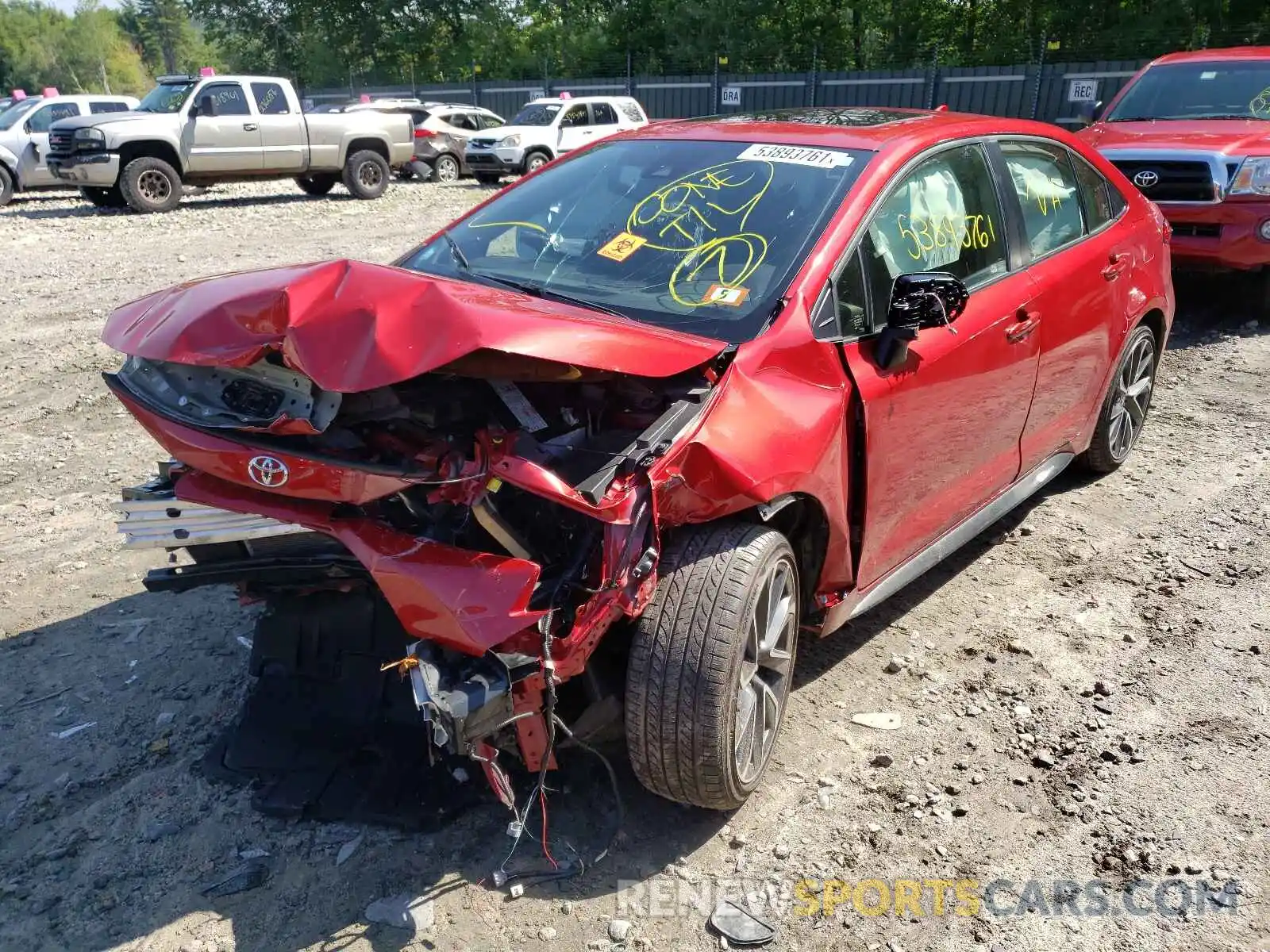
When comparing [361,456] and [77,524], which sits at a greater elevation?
[361,456]

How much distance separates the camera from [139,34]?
356 feet

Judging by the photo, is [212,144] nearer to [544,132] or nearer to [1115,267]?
[544,132]

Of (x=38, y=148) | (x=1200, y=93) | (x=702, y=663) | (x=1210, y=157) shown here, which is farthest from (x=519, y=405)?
(x=38, y=148)

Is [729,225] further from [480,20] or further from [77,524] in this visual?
[480,20]

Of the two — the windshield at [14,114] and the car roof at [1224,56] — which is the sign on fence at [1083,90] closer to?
the car roof at [1224,56]

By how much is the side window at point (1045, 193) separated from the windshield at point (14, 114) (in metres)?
18.1

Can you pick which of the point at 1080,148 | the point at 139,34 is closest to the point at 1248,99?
the point at 1080,148

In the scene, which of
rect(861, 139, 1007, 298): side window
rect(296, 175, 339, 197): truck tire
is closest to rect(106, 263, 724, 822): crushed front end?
rect(861, 139, 1007, 298): side window

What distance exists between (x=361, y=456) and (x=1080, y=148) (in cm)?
387

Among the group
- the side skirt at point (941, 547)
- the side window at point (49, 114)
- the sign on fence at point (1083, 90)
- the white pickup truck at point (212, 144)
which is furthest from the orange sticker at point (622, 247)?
the sign on fence at point (1083, 90)

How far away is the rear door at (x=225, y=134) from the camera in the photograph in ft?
52.4

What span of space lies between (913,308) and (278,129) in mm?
15985

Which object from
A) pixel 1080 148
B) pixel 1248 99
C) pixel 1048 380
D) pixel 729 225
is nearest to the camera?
pixel 729 225

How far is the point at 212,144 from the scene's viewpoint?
16.0 m
